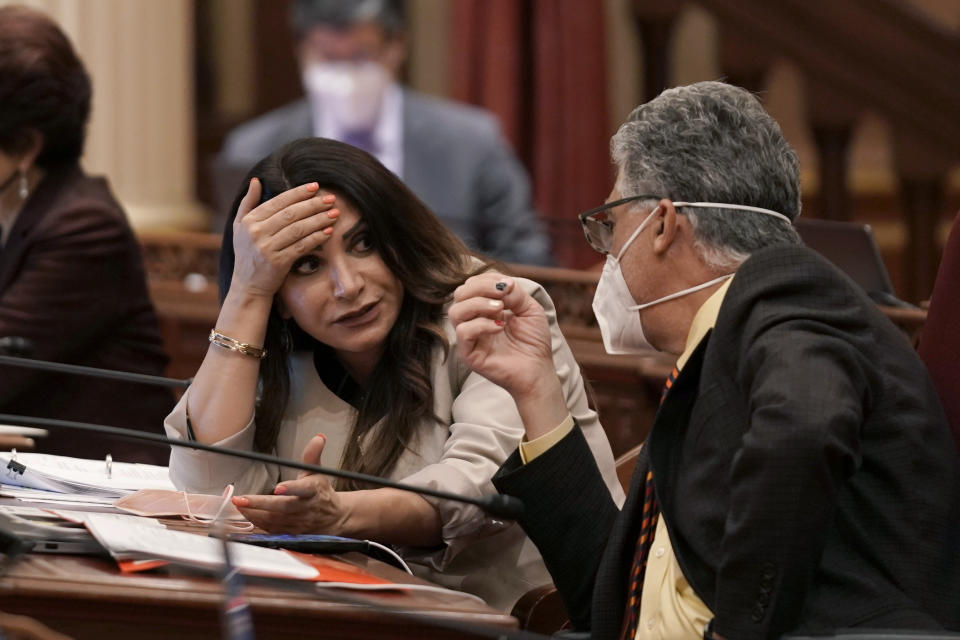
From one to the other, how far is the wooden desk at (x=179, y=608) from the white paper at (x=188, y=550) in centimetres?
2

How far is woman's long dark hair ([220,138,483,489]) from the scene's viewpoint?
221 cm

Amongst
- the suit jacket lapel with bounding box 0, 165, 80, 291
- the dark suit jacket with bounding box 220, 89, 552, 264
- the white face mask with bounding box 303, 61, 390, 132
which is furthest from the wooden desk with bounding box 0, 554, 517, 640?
the white face mask with bounding box 303, 61, 390, 132

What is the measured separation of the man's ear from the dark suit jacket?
249 cm

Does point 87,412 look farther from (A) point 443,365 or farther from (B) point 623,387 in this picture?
(B) point 623,387

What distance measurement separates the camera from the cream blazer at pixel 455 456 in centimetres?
208

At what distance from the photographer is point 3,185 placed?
3.04 metres

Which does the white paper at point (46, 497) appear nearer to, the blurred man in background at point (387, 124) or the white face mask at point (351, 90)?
the blurred man in background at point (387, 124)

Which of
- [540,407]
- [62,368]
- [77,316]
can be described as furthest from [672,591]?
[77,316]

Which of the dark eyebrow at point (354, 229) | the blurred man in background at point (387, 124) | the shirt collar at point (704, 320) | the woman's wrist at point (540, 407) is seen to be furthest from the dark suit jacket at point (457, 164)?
the shirt collar at point (704, 320)

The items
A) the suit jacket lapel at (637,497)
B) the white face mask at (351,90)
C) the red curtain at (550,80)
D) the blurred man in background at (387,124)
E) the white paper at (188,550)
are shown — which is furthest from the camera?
the red curtain at (550,80)

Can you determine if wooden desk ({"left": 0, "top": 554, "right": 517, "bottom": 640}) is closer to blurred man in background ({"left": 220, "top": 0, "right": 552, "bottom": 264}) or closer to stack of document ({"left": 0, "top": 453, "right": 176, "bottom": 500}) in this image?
stack of document ({"left": 0, "top": 453, "right": 176, "bottom": 500})

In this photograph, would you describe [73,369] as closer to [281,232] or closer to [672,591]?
[281,232]

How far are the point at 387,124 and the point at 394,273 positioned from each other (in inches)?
112

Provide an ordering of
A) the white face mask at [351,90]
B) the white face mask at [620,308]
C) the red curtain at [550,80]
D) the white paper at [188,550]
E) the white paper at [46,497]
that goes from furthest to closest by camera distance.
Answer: the red curtain at [550,80] → the white face mask at [351,90] → the white paper at [46,497] → the white face mask at [620,308] → the white paper at [188,550]
